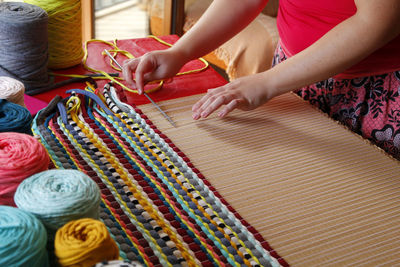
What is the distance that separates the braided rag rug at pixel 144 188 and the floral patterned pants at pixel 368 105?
0.46 meters

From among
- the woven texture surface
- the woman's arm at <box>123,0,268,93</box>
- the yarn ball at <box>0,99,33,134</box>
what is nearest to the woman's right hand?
the woman's arm at <box>123,0,268,93</box>

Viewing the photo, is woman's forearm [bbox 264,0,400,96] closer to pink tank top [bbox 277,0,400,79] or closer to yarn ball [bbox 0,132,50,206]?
pink tank top [bbox 277,0,400,79]

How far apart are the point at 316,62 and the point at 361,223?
369mm

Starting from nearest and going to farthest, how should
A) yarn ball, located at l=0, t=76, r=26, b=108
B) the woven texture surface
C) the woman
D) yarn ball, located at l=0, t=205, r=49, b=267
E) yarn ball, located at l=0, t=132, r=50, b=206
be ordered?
1. yarn ball, located at l=0, t=205, r=49, b=267
2. yarn ball, located at l=0, t=132, r=50, b=206
3. the woven texture surface
4. yarn ball, located at l=0, t=76, r=26, b=108
5. the woman

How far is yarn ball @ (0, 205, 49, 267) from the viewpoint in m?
0.47

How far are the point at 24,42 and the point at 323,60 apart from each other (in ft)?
2.09

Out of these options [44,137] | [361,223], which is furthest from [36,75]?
[361,223]

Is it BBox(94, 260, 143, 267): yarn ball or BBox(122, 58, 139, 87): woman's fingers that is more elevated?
BBox(94, 260, 143, 267): yarn ball

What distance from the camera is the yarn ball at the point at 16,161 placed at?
60cm

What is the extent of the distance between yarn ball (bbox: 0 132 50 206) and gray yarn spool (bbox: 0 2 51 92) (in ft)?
1.32

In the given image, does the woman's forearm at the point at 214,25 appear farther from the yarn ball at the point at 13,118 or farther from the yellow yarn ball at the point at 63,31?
the yarn ball at the point at 13,118

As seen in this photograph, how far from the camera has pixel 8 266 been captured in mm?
475

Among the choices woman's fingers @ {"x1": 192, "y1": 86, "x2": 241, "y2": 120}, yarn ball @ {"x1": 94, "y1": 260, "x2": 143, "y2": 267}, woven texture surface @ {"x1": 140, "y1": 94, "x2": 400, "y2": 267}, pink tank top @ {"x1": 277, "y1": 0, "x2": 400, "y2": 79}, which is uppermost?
pink tank top @ {"x1": 277, "y1": 0, "x2": 400, "y2": 79}

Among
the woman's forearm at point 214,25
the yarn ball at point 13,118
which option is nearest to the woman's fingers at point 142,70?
the woman's forearm at point 214,25
